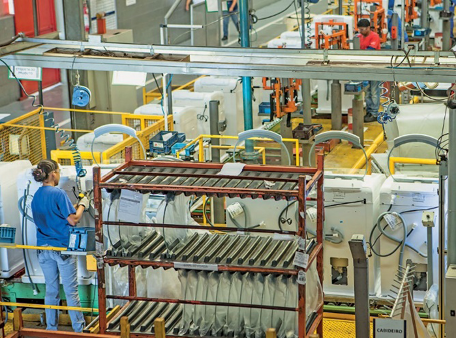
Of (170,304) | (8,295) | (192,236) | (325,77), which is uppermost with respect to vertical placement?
(325,77)

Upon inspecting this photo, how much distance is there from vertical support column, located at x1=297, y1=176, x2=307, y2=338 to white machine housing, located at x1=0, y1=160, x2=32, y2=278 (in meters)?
3.94

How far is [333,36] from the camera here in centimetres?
1524

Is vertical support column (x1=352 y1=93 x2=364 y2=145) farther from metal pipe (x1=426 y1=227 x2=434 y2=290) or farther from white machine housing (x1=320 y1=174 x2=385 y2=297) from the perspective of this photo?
metal pipe (x1=426 y1=227 x2=434 y2=290)

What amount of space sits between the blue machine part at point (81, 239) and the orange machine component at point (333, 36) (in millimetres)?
7791

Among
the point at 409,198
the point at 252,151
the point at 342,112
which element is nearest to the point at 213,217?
the point at 252,151

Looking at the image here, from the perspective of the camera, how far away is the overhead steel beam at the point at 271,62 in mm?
7520

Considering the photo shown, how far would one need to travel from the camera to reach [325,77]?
7.69 metres

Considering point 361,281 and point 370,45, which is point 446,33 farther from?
point 361,281

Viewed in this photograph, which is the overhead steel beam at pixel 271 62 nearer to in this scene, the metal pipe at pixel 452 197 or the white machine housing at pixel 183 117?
the metal pipe at pixel 452 197

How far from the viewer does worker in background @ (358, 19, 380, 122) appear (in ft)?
49.9

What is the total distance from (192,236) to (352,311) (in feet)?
7.44

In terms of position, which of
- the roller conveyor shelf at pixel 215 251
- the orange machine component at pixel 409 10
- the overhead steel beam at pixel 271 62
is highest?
the overhead steel beam at pixel 271 62

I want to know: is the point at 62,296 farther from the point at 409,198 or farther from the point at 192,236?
the point at 409,198

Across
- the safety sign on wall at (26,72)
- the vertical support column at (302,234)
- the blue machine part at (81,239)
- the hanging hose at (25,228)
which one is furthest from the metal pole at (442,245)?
the hanging hose at (25,228)
